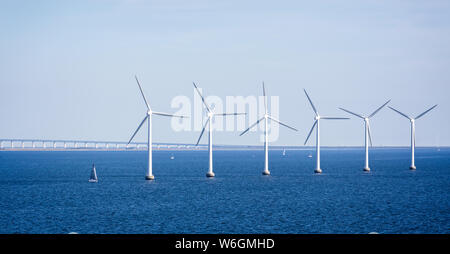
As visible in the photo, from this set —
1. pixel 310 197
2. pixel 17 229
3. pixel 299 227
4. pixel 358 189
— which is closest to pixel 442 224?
pixel 299 227

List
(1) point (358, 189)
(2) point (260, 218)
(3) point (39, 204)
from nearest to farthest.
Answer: (2) point (260, 218), (3) point (39, 204), (1) point (358, 189)

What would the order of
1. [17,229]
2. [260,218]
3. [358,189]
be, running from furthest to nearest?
[358,189] → [260,218] → [17,229]

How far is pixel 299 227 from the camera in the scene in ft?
210

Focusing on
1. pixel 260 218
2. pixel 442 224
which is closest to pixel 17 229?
pixel 260 218

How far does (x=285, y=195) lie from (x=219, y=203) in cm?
1798

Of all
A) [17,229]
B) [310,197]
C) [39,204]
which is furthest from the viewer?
[310,197]
